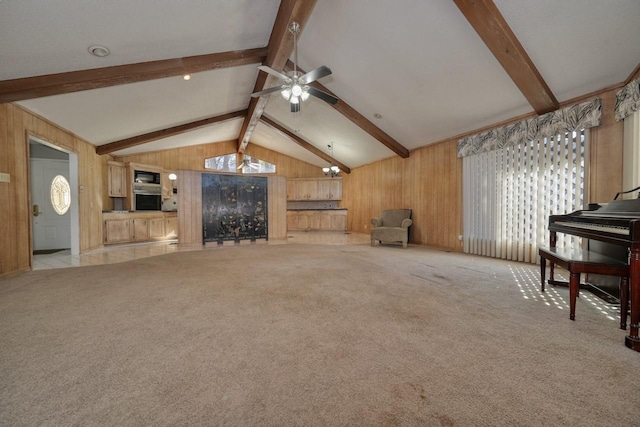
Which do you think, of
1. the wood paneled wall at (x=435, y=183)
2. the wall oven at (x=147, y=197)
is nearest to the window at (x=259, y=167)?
the wall oven at (x=147, y=197)

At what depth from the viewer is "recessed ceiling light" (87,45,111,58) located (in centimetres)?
336

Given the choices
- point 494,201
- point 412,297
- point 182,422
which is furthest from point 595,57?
point 182,422

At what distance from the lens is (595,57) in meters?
3.25

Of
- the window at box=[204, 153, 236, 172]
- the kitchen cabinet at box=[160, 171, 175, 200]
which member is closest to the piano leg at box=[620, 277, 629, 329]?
the kitchen cabinet at box=[160, 171, 175, 200]

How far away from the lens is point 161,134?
7398mm

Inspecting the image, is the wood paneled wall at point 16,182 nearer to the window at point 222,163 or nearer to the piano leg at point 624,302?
the window at point 222,163

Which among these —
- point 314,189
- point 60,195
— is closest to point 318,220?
point 314,189

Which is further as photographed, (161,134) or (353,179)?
(353,179)

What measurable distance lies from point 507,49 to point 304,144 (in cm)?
726

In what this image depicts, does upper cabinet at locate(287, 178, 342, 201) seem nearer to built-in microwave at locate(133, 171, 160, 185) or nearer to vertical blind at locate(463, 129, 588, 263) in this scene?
built-in microwave at locate(133, 171, 160, 185)

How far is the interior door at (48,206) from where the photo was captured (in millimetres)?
6301

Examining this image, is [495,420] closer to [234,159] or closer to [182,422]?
[182,422]

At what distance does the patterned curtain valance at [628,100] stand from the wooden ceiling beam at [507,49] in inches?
30.2

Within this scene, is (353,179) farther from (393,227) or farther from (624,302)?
(624,302)
